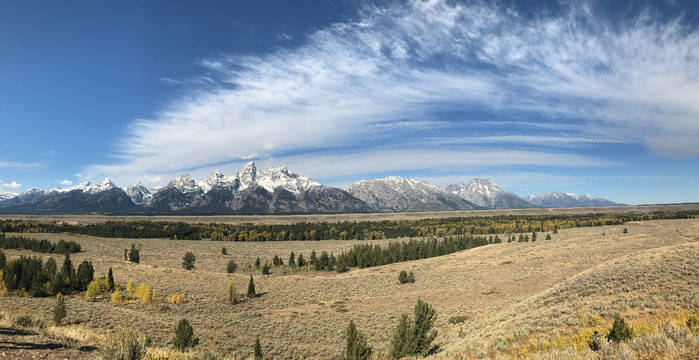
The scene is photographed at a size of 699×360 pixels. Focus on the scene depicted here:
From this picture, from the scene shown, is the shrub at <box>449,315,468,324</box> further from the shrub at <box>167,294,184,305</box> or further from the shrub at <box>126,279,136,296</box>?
the shrub at <box>126,279,136,296</box>

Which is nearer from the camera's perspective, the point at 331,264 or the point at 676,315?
the point at 676,315

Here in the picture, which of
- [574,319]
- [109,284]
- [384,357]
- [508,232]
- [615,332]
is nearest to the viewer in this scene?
[615,332]

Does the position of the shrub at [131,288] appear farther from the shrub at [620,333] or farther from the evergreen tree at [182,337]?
the shrub at [620,333]

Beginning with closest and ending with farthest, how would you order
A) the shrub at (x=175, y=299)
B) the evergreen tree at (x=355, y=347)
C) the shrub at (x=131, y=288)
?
the evergreen tree at (x=355, y=347)
the shrub at (x=175, y=299)
the shrub at (x=131, y=288)

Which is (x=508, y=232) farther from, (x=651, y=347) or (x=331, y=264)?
(x=651, y=347)

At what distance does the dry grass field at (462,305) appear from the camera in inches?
666

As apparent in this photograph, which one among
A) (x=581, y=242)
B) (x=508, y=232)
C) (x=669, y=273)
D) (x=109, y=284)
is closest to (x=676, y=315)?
(x=669, y=273)

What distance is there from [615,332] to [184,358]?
16.8 metres

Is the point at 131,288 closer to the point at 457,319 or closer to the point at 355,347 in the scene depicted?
the point at 355,347

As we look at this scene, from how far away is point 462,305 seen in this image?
3644 centimetres

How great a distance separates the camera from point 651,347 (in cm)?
1096

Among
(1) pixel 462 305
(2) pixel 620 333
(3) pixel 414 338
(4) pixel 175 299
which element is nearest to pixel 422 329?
(3) pixel 414 338

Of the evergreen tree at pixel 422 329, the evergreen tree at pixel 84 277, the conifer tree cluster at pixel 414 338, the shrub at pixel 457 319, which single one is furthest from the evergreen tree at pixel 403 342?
the evergreen tree at pixel 84 277

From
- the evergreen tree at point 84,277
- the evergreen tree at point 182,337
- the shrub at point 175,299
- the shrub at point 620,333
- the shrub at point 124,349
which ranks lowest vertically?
the shrub at point 175,299
